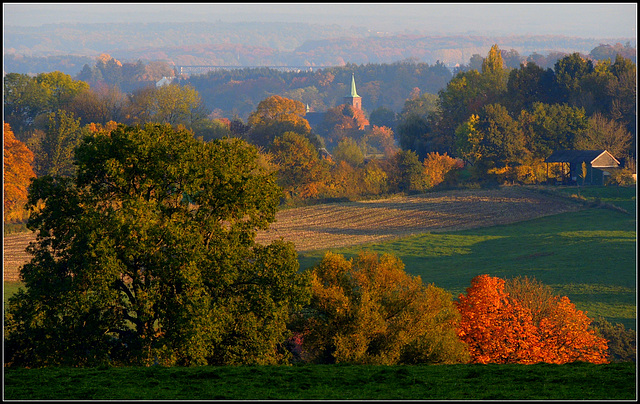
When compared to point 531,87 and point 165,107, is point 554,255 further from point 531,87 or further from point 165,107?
point 165,107

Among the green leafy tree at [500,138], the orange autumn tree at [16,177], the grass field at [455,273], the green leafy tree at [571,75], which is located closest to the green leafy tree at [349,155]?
the green leafy tree at [500,138]

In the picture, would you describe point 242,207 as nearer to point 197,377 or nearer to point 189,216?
point 189,216

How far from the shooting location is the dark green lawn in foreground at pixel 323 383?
62.8ft

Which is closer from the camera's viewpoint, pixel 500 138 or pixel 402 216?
pixel 402 216

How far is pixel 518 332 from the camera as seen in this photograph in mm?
32844

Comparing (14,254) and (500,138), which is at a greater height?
(500,138)

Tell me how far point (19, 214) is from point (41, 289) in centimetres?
5224

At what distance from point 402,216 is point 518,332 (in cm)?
4704

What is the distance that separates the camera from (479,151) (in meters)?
96.1

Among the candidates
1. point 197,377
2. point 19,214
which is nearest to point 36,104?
point 19,214

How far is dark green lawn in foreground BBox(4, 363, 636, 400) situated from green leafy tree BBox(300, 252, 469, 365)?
4.04 m

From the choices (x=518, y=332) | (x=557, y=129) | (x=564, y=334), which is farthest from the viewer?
(x=557, y=129)

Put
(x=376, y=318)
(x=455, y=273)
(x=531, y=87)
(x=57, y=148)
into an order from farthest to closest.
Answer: (x=531, y=87) < (x=57, y=148) < (x=455, y=273) < (x=376, y=318)

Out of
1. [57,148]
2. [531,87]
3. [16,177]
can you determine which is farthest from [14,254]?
[531,87]
